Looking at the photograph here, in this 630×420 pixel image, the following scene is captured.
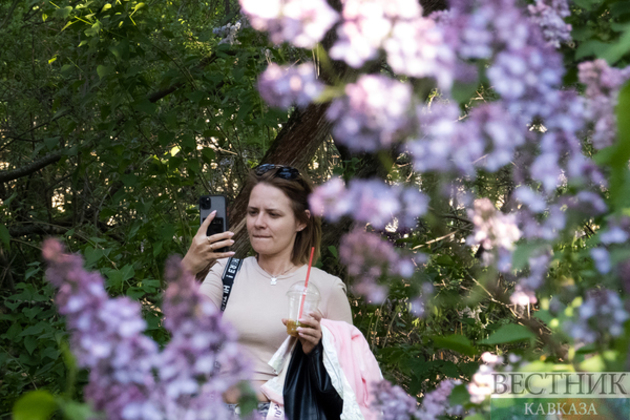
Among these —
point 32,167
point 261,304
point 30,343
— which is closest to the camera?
point 261,304

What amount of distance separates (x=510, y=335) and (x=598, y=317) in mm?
92

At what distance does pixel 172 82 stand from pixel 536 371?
2505mm

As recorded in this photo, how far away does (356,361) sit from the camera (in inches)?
61.5

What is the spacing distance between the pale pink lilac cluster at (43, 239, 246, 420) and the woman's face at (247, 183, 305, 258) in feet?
4.65

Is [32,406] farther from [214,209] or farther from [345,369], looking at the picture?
[214,209]

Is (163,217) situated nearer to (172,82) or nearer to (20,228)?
(172,82)

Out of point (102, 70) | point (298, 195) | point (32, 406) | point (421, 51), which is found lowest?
point (32, 406)

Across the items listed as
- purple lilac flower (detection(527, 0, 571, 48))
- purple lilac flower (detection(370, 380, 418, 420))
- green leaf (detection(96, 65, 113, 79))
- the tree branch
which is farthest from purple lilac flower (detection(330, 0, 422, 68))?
the tree branch

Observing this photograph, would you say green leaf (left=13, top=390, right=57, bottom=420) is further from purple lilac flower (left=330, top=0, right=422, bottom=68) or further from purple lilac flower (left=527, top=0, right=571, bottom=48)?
purple lilac flower (left=527, top=0, right=571, bottom=48)

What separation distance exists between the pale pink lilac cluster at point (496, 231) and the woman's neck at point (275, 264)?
4.34 feet

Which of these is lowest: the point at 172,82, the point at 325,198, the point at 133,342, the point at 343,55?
the point at 133,342

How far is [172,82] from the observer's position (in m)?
2.78

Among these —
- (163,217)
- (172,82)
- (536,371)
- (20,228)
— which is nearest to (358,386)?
(536,371)

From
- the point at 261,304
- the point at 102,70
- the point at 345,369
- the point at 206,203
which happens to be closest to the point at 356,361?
the point at 345,369
